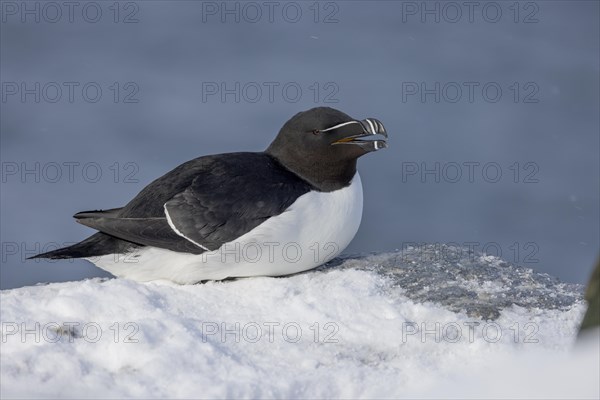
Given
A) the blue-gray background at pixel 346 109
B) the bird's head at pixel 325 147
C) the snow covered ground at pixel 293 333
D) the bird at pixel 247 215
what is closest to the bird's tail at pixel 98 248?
the bird at pixel 247 215

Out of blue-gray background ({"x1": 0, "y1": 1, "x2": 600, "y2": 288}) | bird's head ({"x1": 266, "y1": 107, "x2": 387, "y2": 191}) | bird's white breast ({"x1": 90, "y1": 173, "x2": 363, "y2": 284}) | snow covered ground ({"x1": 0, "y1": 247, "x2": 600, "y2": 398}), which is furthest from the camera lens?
blue-gray background ({"x1": 0, "y1": 1, "x2": 600, "y2": 288})

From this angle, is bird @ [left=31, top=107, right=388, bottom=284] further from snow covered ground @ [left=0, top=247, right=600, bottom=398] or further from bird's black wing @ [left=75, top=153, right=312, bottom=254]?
snow covered ground @ [left=0, top=247, right=600, bottom=398]

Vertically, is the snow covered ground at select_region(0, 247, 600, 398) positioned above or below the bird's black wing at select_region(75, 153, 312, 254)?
below

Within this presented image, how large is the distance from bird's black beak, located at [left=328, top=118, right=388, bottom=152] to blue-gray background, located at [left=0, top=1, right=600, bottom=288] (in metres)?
6.32

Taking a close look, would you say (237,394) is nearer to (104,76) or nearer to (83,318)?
(83,318)

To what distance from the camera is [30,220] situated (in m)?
13.3

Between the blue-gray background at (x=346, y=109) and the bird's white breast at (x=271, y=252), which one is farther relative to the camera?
the blue-gray background at (x=346, y=109)

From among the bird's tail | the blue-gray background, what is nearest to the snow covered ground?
→ the bird's tail

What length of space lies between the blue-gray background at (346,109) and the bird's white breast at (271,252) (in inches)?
235

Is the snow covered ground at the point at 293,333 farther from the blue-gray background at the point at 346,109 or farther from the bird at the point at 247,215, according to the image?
the blue-gray background at the point at 346,109

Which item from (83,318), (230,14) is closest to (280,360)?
(83,318)

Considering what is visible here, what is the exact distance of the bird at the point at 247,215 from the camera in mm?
6742

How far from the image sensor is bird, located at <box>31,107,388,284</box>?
6.74 m

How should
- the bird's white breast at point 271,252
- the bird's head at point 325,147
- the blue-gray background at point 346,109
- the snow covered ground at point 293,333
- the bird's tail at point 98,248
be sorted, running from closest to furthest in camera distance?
1. the snow covered ground at point 293,333
2. the bird's white breast at point 271,252
3. the bird's tail at point 98,248
4. the bird's head at point 325,147
5. the blue-gray background at point 346,109
